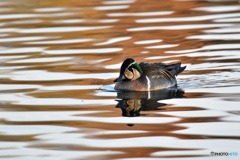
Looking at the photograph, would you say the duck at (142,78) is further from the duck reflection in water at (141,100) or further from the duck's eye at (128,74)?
the duck reflection in water at (141,100)

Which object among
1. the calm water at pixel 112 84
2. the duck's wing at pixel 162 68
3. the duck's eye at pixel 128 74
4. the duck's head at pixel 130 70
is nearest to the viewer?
the calm water at pixel 112 84

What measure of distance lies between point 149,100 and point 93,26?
815 cm

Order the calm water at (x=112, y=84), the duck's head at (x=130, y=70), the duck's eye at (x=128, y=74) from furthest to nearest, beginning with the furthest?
the duck's eye at (x=128, y=74) < the duck's head at (x=130, y=70) < the calm water at (x=112, y=84)

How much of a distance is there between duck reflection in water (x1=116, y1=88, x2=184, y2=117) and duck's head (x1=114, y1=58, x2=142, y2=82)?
1.02 feet

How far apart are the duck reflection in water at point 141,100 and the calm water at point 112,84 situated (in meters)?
0.02

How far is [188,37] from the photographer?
1461 cm

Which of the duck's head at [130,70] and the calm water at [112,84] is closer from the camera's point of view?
the calm water at [112,84]

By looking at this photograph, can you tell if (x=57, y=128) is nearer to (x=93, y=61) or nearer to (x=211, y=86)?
(x=211, y=86)

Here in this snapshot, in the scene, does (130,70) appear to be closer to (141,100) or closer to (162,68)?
(162,68)

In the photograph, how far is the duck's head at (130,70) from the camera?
9.97 m

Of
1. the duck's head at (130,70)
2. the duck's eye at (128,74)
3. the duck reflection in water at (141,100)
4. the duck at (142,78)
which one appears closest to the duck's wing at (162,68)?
the duck at (142,78)

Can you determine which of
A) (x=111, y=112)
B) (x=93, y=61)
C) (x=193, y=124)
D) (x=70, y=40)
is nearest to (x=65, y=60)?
(x=93, y=61)

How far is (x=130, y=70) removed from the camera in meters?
10.1

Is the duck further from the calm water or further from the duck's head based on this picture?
the calm water
